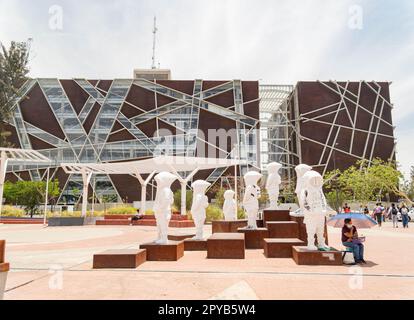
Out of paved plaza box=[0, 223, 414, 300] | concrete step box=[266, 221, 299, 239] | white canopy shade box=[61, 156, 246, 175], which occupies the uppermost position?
white canopy shade box=[61, 156, 246, 175]

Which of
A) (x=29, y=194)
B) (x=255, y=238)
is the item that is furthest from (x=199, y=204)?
(x=29, y=194)

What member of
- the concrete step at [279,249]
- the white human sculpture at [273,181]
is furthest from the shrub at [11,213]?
the concrete step at [279,249]

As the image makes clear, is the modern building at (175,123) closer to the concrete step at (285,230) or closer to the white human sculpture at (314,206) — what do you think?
the concrete step at (285,230)

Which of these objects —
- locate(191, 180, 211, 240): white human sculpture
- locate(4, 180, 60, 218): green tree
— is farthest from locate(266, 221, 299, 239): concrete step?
locate(4, 180, 60, 218): green tree

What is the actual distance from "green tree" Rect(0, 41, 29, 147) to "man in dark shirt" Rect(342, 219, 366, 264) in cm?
827

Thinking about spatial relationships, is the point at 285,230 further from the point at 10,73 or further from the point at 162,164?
the point at 162,164

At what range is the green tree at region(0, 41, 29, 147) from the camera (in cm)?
695

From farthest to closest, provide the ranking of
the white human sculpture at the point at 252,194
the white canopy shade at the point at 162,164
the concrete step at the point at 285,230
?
the white canopy shade at the point at 162,164, the white human sculpture at the point at 252,194, the concrete step at the point at 285,230

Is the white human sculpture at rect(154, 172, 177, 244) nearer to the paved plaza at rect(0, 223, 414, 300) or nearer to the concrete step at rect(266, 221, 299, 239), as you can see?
the paved plaza at rect(0, 223, 414, 300)

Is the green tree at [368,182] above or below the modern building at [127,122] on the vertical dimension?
below

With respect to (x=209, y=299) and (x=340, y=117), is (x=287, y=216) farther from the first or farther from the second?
(x=340, y=117)

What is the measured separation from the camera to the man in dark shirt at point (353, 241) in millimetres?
7355

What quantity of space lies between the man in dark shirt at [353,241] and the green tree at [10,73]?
27.1 ft

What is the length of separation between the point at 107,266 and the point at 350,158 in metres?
45.1
